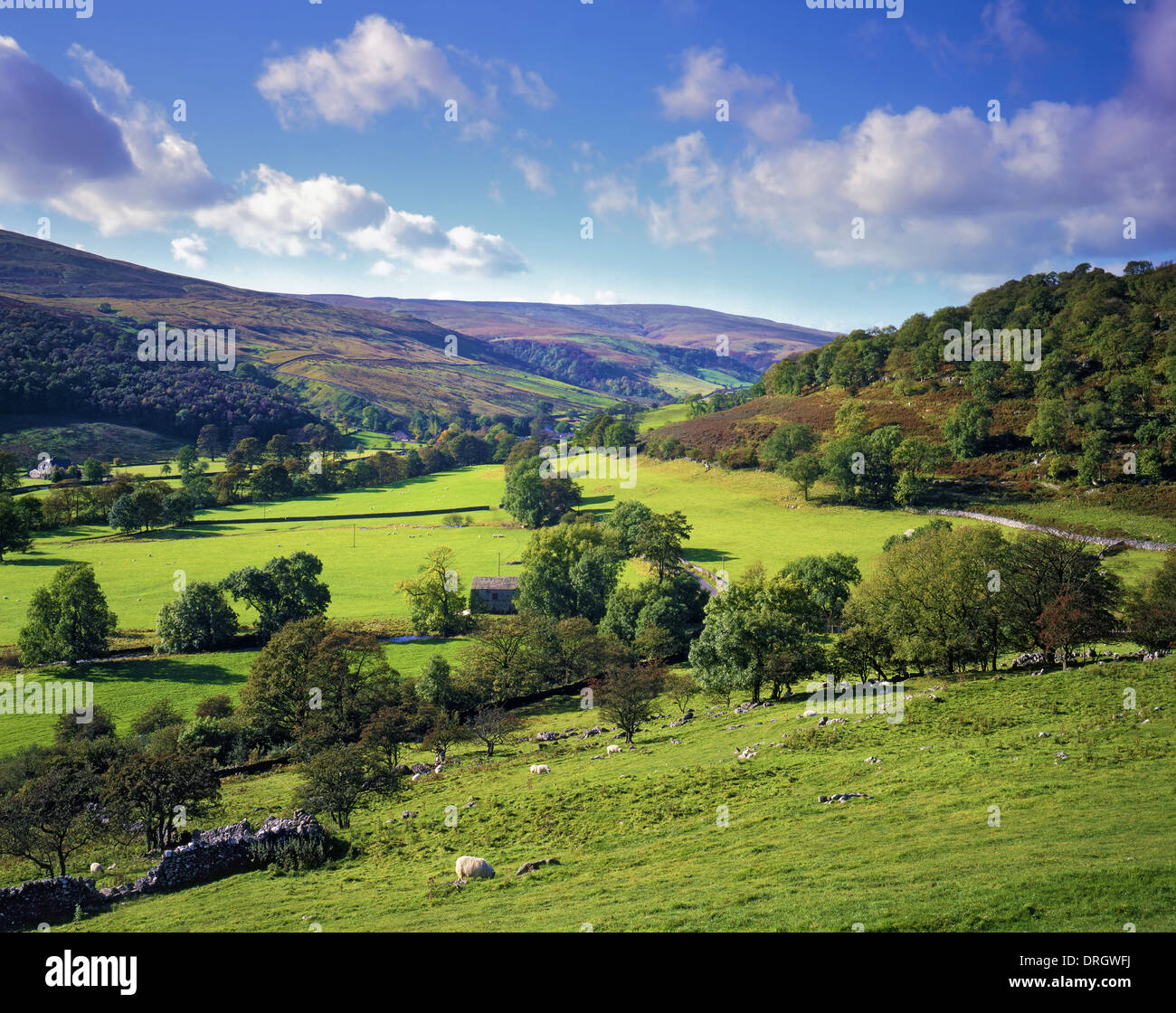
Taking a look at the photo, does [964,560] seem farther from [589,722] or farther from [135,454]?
[135,454]

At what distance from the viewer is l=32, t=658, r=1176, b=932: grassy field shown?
13805 mm

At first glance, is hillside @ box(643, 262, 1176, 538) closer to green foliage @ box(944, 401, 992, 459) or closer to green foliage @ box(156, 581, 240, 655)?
green foliage @ box(944, 401, 992, 459)

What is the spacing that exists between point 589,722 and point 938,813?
29.9 m

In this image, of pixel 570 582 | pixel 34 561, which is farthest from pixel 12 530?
pixel 570 582

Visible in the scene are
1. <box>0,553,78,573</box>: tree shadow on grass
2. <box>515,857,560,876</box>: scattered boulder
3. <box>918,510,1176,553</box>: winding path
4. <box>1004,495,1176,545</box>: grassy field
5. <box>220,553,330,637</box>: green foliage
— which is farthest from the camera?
<box>0,553,78,573</box>: tree shadow on grass

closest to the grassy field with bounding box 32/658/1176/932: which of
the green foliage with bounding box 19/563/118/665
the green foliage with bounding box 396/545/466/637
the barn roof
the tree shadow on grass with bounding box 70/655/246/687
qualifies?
the tree shadow on grass with bounding box 70/655/246/687

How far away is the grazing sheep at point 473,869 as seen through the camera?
68.5 ft

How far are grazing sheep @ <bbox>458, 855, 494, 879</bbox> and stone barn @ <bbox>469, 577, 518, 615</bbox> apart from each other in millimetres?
55058

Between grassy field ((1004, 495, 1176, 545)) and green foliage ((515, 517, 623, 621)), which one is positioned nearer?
grassy field ((1004, 495, 1176, 545))

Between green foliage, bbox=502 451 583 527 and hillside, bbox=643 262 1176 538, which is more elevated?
hillside, bbox=643 262 1176 538

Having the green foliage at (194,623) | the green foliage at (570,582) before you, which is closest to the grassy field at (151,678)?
the green foliage at (194,623)

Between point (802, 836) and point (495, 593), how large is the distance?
60233 mm

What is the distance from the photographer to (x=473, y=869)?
2095 cm

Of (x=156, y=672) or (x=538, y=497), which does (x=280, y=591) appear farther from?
(x=538, y=497)
